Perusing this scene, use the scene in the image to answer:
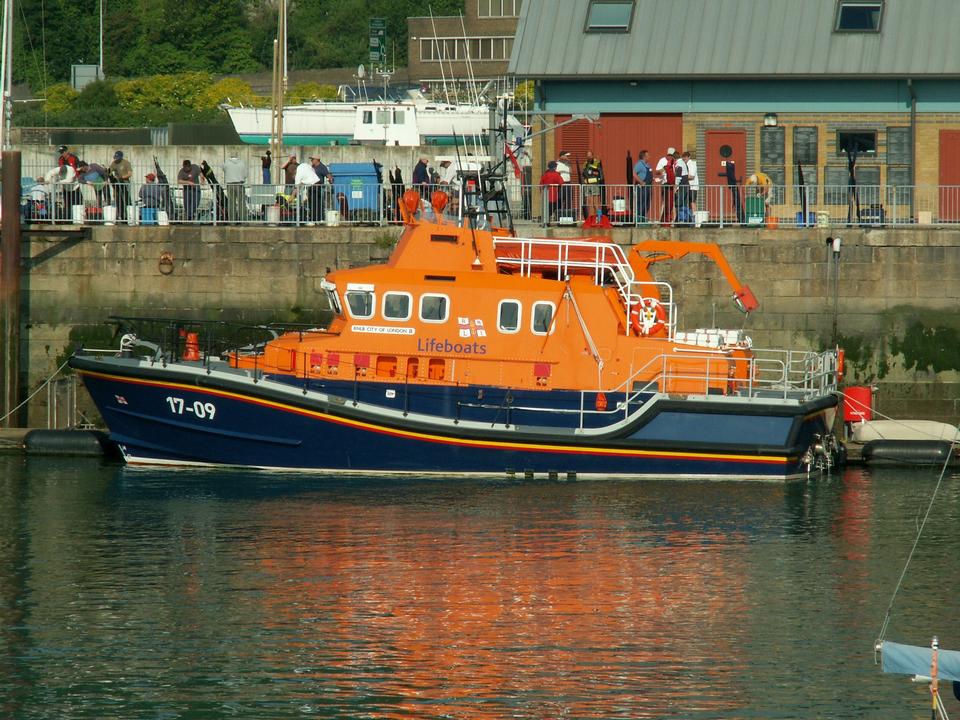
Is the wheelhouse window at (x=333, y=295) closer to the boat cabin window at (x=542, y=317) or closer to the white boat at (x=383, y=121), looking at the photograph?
the boat cabin window at (x=542, y=317)

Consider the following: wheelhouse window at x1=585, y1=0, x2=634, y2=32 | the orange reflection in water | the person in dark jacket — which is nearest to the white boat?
wheelhouse window at x1=585, y1=0, x2=634, y2=32

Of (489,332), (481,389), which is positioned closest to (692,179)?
(489,332)

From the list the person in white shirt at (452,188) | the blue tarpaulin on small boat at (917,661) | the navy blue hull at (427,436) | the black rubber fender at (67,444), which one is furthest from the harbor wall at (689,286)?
the blue tarpaulin on small boat at (917,661)

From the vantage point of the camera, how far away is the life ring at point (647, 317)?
21.6 m

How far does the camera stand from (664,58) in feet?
90.3

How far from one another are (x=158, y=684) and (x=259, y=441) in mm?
8165

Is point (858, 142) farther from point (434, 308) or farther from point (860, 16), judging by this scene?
point (434, 308)

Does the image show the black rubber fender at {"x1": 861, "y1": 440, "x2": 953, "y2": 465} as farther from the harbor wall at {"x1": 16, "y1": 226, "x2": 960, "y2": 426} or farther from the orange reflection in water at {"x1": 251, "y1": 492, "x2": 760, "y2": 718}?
the orange reflection in water at {"x1": 251, "y1": 492, "x2": 760, "y2": 718}

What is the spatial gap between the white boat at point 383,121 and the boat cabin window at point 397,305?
2012cm

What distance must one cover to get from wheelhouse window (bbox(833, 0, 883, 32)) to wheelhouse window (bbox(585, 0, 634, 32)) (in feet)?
11.4

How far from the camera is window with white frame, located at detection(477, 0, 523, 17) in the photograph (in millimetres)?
57300

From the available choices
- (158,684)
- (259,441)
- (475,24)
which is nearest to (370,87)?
(475,24)

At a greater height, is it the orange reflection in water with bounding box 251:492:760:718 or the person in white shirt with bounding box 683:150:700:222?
the person in white shirt with bounding box 683:150:700:222

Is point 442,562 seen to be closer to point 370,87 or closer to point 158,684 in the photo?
point 158,684
